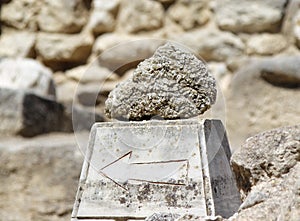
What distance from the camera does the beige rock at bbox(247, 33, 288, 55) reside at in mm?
4324

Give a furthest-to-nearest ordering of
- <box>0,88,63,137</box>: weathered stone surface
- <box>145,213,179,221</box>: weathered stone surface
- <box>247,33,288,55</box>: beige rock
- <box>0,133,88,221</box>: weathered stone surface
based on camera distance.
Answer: <box>247,33,288,55</box>: beige rock → <box>0,88,63,137</box>: weathered stone surface → <box>0,133,88,221</box>: weathered stone surface → <box>145,213,179,221</box>: weathered stone surface

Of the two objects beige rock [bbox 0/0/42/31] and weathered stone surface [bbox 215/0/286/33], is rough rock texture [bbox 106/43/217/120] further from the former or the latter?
beige rock [bbox 0/0/42/31]

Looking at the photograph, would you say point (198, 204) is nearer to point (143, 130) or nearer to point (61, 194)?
point (143, 130)

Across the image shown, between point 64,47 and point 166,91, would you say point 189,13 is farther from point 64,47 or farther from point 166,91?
point 166,91

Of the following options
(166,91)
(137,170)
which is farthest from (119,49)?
(137,170)

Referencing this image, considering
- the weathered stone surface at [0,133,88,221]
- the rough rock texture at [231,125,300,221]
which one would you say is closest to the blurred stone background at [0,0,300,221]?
the weathered stone surface at [0,133,88,221]

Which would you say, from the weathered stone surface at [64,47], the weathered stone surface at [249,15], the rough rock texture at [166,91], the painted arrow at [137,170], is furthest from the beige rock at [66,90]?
the painted arrow at [137,170]

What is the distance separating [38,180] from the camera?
125 inches

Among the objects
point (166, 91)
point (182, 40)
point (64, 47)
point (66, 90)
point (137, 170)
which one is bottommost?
point (66, 90)

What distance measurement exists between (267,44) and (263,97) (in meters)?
0.69

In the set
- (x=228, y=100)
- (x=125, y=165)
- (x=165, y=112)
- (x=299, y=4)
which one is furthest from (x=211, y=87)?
(x=299, y=4)

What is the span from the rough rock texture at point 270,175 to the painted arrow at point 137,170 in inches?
10.4

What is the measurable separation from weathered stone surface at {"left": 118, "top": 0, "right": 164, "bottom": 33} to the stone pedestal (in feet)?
8.94

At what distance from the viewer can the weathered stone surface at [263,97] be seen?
3.71m
